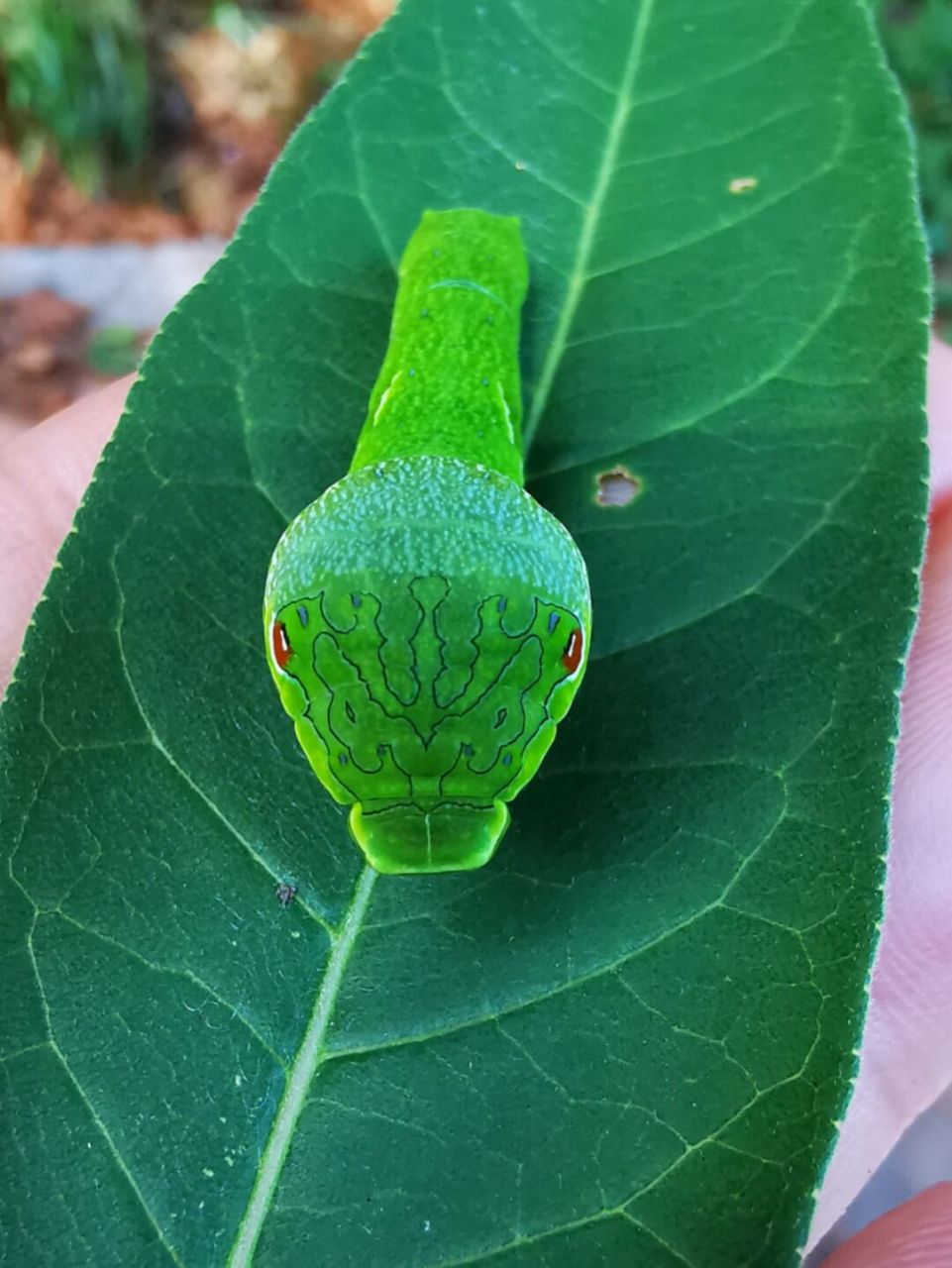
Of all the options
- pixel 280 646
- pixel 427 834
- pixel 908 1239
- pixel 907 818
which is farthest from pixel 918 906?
pixel 280 646

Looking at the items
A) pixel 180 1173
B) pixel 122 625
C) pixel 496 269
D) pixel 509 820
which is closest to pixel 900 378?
pixel 496 269

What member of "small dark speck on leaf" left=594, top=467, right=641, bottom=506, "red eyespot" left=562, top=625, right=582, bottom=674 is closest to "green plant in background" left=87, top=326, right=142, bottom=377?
"small dark speck on leaf" left=594, top=467, right=641, bottom=506

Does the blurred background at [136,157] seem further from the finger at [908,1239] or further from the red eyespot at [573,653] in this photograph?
the finger at [908,1239]

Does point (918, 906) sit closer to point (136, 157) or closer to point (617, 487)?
point (617, 487)

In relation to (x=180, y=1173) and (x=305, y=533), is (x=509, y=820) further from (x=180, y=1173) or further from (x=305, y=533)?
(x=180, y=1173)

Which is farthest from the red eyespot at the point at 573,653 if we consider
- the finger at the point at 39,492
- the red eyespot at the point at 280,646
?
the finger at the point at 39,492

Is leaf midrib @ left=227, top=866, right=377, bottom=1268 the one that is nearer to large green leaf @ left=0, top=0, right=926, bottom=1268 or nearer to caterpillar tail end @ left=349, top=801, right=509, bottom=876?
large green leaf @ left=0, top=0, right=926, bottom=1268
